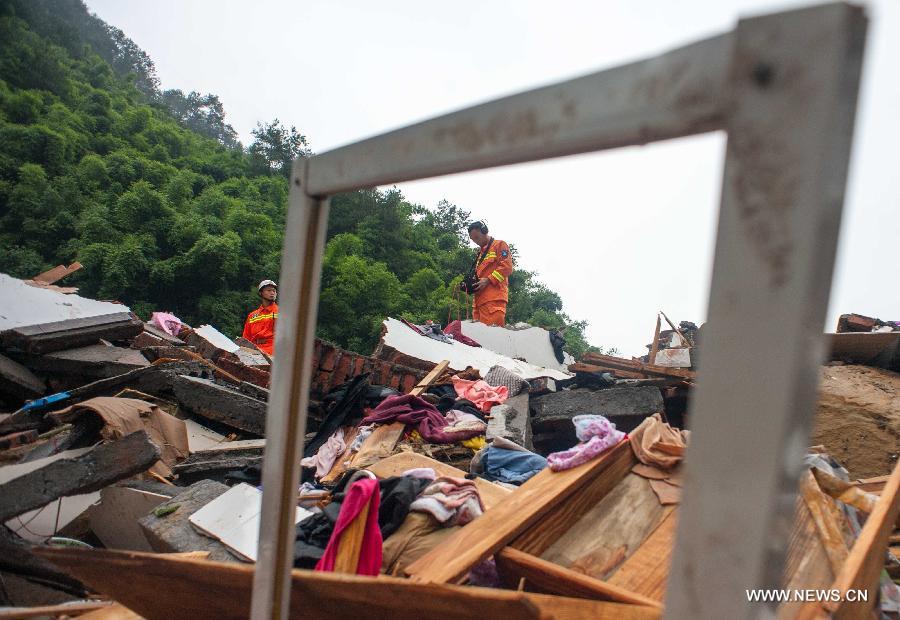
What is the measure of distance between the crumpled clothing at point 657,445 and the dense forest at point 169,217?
14.0 m

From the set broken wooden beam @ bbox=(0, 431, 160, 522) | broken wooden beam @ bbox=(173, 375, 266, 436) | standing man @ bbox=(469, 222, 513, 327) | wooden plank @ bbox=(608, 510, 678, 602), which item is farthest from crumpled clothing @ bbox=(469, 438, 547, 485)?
standing man @ bbox=(469, 222, 513, 327)

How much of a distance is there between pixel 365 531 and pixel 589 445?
39.6 inches

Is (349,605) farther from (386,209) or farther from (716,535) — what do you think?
(386,209)

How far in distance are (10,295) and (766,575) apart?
716 cm

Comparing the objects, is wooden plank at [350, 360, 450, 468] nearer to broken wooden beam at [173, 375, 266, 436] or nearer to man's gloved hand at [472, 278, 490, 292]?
broken wooden beam at [173, 375, 266, 436]

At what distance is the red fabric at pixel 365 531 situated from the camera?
1894mm

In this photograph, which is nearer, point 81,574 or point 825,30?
point 825,30

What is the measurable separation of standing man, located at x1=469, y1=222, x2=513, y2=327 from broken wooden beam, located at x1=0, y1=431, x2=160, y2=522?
18.0ft

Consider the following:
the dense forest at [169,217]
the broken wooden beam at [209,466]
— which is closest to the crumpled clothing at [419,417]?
the broken wooden beam at [209,466]

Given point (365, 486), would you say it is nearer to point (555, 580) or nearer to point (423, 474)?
point (423, 474)

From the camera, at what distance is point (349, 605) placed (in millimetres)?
1349

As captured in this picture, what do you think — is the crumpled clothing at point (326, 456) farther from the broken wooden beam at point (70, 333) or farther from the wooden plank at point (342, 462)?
the broken wooden beam at point (70, 333)

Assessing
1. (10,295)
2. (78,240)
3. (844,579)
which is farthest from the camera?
(78,240)

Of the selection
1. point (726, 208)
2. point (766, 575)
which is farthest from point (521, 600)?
point (726, 208)
